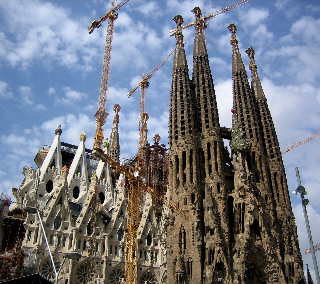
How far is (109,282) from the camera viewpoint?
37.3 m

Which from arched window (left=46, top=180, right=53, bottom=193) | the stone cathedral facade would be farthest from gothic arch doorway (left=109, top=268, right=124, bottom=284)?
arched window (left=46, top=180, right=53, bottom=193)

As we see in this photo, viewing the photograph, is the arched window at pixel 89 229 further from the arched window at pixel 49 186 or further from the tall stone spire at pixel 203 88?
the tall stone spire at pixel 203 88

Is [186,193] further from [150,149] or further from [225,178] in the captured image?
[150,149]

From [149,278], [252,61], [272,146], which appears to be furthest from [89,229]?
[252,61]

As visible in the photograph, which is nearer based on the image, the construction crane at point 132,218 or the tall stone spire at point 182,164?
the tall stone spire at point 182,164

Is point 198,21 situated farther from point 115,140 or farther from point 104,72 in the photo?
point 115,140

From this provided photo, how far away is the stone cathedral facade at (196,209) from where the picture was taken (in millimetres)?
33469

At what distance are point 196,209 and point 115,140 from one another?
30526 millimetres


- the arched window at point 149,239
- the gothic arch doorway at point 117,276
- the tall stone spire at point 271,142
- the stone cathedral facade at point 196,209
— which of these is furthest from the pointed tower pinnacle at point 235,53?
the gothic arch doorway at point 117,276

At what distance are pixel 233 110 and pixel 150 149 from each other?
11678 mm

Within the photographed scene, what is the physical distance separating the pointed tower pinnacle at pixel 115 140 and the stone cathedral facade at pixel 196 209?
12.2 meters

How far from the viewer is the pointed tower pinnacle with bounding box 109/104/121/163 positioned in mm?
60000

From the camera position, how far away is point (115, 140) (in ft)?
205

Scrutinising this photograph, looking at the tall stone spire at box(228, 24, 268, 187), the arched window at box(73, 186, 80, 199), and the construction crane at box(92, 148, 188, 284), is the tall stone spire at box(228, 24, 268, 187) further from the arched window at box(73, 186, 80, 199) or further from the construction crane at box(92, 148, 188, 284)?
the arched window at box(73, 186, 80, 199)
